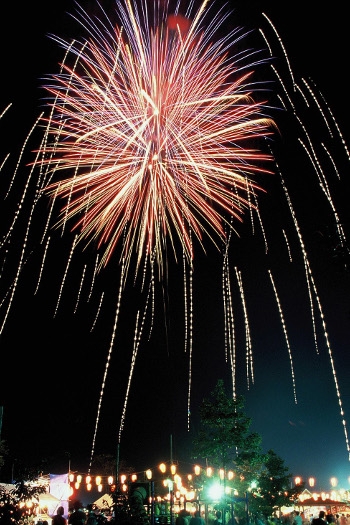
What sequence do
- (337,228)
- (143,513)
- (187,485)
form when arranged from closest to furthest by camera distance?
(337,228) → (143,513) → (187,485)

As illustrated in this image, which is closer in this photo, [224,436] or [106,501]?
[106,501]

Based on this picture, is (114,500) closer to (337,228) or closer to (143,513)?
(143,513)

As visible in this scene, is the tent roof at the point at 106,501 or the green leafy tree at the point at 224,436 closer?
the tent roof at the point at 106,501

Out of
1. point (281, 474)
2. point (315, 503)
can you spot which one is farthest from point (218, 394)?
point (315, 503)

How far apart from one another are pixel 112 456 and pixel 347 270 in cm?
4002

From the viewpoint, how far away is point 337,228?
5.12m

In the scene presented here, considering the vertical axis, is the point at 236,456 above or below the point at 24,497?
above

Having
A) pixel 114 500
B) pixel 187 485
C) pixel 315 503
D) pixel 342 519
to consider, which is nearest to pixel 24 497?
pixel 114 500

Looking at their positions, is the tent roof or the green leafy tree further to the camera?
the green leafy tree

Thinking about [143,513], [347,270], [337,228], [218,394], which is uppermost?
[218,394]

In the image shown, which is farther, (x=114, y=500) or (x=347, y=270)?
(x=114, y=500)

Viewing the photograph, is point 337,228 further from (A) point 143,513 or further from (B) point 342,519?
(B) point 342,519

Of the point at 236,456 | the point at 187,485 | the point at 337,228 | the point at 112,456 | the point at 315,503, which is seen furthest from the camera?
the point at 112,456

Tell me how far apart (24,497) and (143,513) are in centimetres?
271
